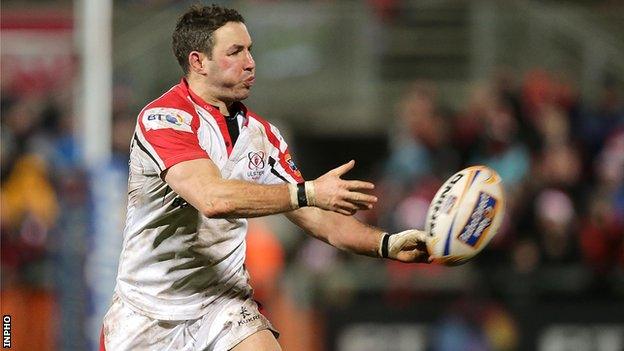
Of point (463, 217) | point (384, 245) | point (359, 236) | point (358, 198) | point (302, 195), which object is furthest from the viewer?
point (359, 236)

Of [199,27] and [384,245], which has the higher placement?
[199,27]

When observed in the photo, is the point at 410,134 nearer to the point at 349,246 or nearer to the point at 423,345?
the point at 423,345

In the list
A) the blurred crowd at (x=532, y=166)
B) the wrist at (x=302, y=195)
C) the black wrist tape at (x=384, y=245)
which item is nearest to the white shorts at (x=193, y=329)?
the black wrist tape at (x=384, y=245)

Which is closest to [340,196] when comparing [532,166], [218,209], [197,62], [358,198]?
[358,198]

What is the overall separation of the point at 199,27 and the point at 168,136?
2.11 feet

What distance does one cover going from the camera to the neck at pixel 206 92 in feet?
20.9

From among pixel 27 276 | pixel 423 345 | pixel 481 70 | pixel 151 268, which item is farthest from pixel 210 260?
pixel 481 70

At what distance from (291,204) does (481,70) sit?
9.76 m

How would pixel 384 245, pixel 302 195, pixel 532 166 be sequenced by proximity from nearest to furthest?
pixel 302 195 < pixel 384 245 < pixel 532 166

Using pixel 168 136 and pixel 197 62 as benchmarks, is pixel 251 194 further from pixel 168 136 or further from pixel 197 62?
pixel 197 62

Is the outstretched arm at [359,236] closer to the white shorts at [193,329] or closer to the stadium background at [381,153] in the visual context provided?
the white shorts at [193,329]

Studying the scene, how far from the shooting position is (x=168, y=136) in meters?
5.98

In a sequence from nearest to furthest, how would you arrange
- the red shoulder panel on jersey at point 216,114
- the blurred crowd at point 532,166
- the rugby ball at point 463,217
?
the rugby ball at point 463,217 < the red shoulder panel on jersey at point 216,114 < the blurred crowd at point 532,166

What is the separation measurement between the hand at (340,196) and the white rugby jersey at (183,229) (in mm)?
710
